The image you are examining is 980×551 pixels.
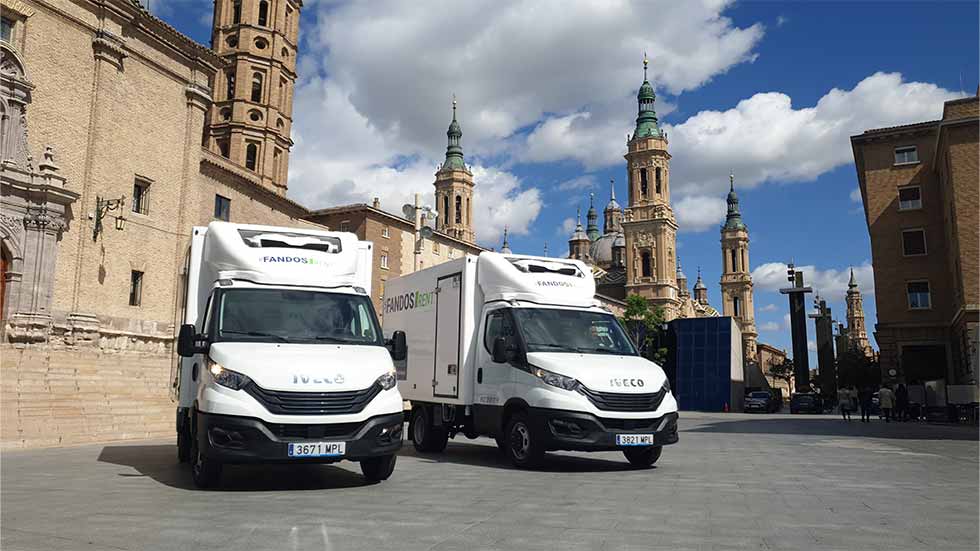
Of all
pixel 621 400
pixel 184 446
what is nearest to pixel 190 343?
pixel 184 446

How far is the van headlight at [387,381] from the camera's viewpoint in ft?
25.2

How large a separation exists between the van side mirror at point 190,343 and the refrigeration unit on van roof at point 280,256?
0.87 meters

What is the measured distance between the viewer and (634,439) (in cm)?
928

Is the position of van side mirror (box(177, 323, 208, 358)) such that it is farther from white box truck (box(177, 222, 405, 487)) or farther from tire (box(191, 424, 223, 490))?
tire (box(191, 424, 223, 490))

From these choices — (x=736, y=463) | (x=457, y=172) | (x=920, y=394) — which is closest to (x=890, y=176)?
(x=920, y=394)

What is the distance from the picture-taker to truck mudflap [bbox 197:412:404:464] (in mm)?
7043

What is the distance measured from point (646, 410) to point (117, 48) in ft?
80.9

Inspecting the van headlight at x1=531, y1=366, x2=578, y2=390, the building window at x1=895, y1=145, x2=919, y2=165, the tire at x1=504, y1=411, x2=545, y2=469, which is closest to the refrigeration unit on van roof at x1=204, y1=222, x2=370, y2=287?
the van headlight at x1=531, y1=366, x2=578, y2=390

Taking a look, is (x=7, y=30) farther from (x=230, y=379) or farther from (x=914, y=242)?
(x=914, y=242)

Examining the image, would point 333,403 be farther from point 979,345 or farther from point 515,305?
point 979,345

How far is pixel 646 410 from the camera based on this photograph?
30.9ft

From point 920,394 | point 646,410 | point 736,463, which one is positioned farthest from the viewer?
point 920,394

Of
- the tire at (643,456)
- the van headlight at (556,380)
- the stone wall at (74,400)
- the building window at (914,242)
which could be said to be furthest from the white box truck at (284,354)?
the building window at (914,242)

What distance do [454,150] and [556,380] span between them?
10382 cm
